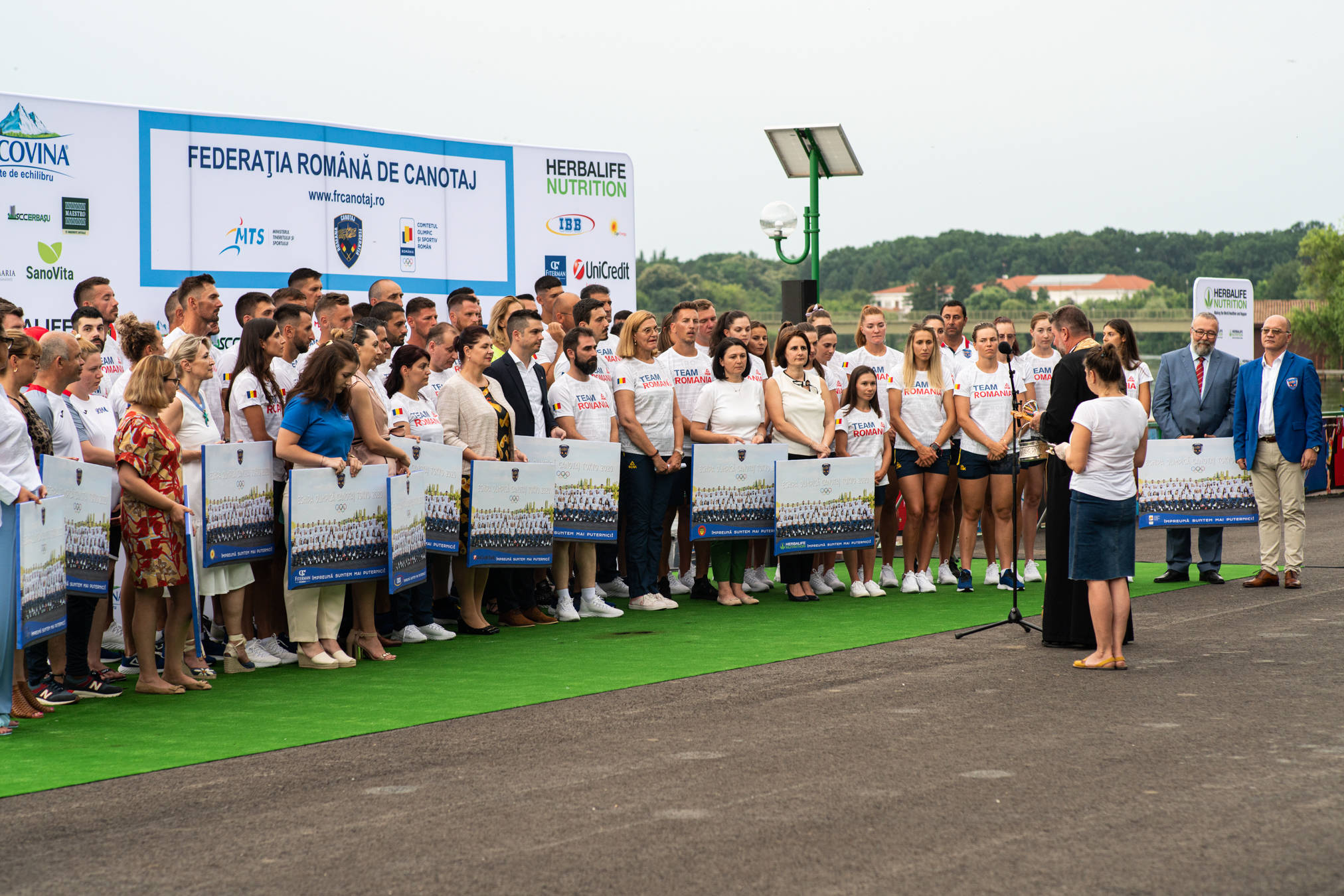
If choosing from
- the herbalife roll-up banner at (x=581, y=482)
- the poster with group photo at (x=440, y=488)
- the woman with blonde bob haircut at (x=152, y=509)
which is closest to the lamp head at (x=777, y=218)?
the herbalife roll-up banner at (x=581, y=482)

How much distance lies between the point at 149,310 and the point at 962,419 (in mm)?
6383

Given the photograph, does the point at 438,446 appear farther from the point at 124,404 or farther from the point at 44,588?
the point at 44,588

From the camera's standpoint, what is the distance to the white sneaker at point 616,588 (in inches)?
438

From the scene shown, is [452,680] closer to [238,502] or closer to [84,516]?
[238,502]

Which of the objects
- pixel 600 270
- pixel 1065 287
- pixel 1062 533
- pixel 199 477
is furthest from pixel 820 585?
pixel 1065 287

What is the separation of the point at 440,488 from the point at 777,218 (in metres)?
9.43

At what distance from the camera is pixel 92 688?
7477mm

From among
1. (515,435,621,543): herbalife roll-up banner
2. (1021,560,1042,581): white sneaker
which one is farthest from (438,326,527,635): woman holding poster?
(1021,560,1042,581): white sneaker

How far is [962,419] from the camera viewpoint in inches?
432

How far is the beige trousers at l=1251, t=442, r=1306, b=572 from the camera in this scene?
1091 cm

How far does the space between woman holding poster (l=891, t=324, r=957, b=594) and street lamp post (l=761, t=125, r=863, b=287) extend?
5011mm

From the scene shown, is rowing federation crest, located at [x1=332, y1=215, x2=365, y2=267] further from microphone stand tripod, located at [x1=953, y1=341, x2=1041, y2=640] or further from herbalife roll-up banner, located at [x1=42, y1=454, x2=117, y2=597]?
microphone stand tripod, located at [x1=953, y1=341, x2=1041, y2=640]

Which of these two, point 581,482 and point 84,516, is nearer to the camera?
point 84,516

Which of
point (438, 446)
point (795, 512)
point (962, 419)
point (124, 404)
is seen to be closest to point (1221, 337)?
point (962, 419)
